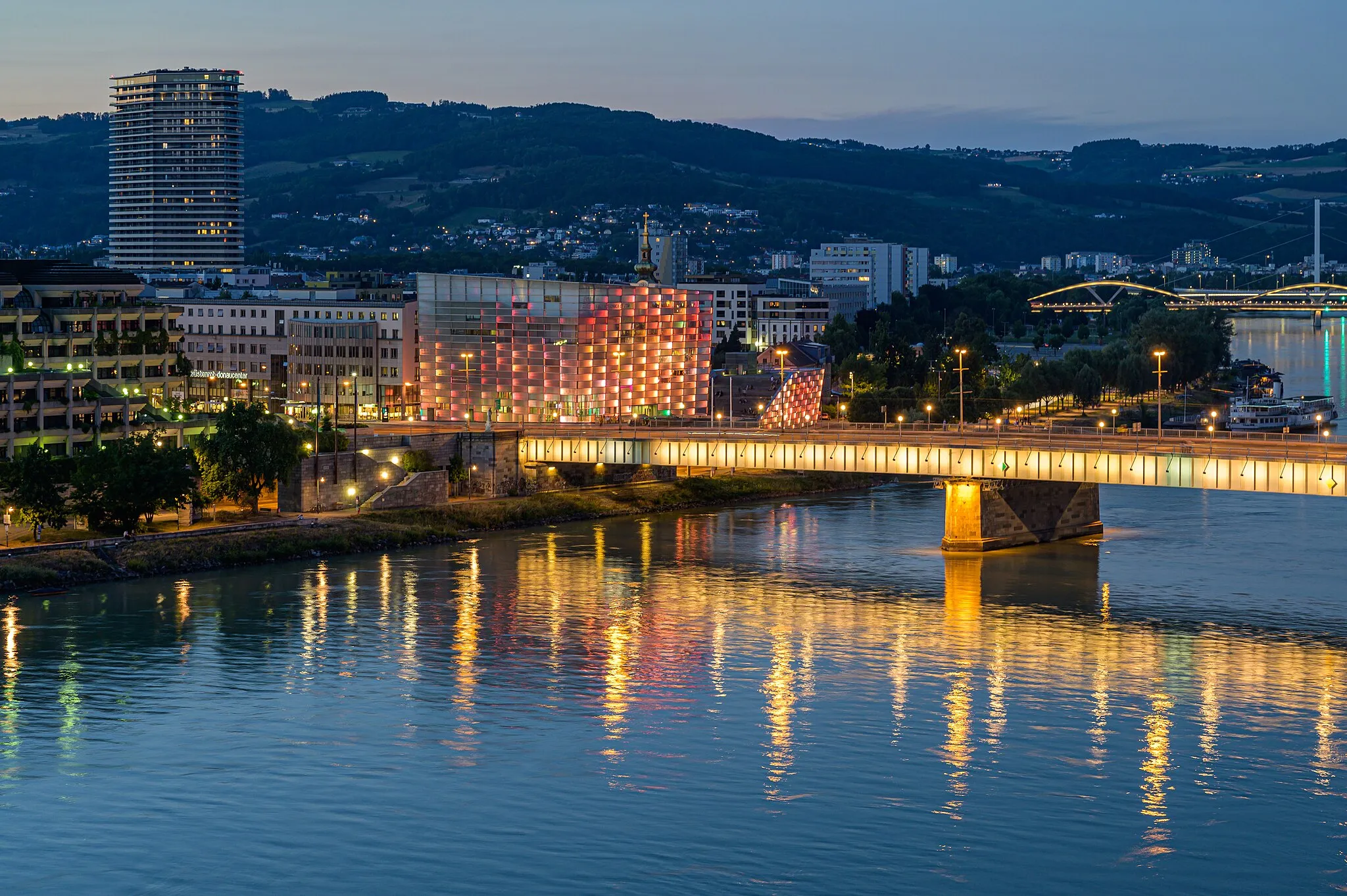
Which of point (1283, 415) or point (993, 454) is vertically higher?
point (1283, 415)

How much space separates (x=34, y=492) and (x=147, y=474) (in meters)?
4.92

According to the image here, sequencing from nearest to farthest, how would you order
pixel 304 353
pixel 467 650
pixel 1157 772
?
pixel 1157 772 < pixel 467 650 < pixel 304 353

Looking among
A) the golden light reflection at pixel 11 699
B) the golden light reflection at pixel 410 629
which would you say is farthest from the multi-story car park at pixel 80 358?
the golden light reflection at pixel 410 629

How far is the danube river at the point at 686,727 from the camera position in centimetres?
4438

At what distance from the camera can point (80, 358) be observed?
101812mm

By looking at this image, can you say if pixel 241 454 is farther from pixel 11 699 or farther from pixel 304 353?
pixel 304 353

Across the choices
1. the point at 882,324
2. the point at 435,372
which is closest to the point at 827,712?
the point at 435,372

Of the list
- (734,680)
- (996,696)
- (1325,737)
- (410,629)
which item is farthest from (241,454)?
(1325,737)

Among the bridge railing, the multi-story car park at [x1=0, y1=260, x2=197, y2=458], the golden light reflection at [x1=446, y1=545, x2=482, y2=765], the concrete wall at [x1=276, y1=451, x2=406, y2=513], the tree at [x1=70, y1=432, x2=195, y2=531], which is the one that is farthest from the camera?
the concrete wall at [x1=276, y1=451, x2=406, y2=513]

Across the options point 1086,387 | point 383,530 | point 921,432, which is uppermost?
point 1086,387

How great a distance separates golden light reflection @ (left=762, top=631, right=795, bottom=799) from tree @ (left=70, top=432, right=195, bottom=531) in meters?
31.1

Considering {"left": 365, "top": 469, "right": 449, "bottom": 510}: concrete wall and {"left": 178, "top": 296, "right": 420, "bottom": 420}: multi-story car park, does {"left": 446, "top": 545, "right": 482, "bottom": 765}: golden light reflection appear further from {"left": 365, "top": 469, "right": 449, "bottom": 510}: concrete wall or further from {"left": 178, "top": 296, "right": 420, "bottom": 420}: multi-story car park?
{"left": 178, "top": 296, "right": 420, "bottom": 420}: multi-story car park

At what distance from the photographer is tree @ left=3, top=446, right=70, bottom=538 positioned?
82375 millimetres

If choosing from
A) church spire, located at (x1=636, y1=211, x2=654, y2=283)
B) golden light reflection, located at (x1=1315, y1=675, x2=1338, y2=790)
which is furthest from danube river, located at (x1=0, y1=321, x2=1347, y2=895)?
church spire, located at (x1=636, y1=211, x2=654, y2=283)
